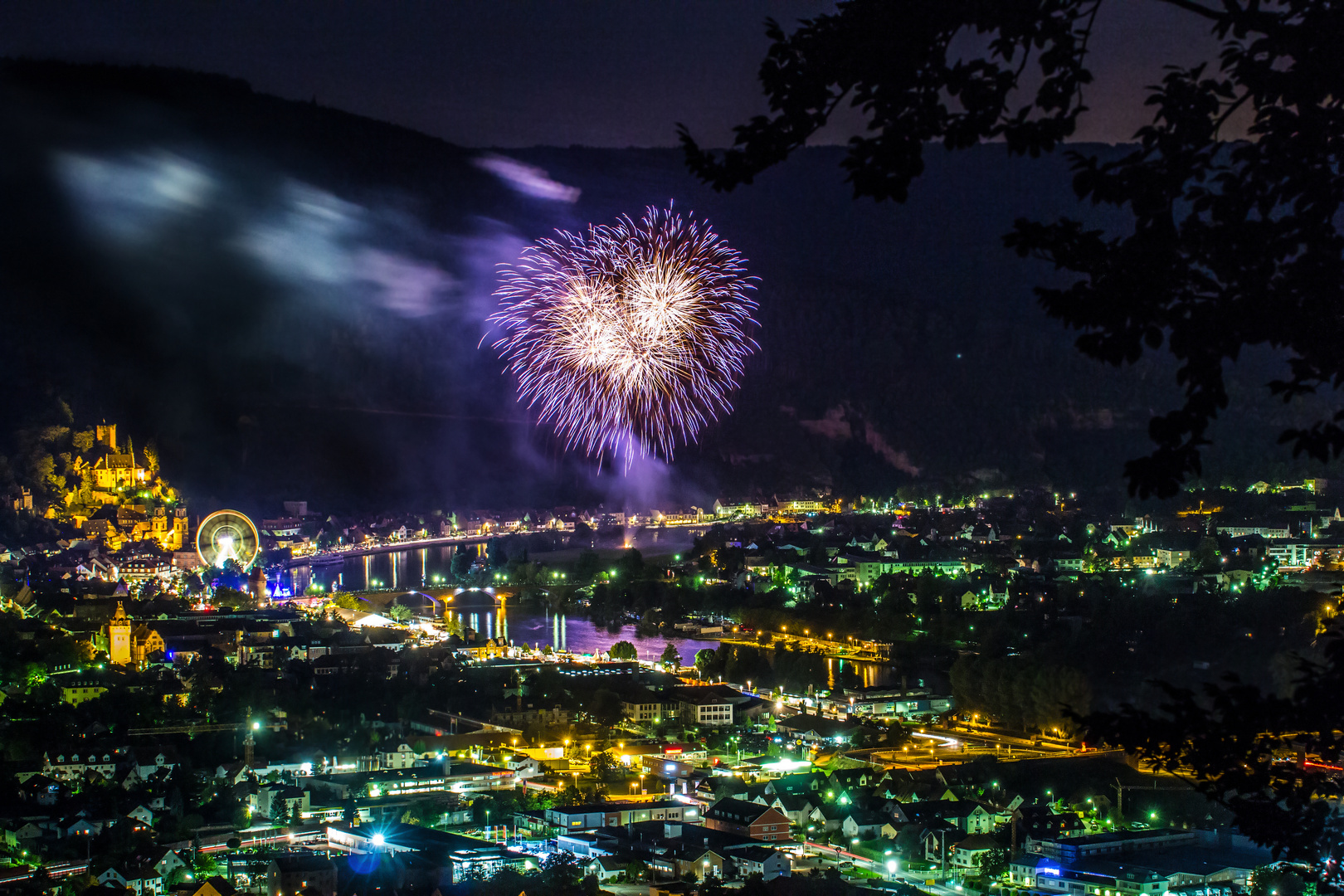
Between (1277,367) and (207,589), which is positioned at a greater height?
(1277,367)

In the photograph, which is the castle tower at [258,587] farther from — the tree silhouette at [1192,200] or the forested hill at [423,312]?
the tree silhouette at [1192,200]

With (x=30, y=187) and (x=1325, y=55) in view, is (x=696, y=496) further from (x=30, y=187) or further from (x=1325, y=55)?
(x=1325, y=55)

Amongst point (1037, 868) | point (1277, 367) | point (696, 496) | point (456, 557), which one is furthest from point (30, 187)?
point (1037, 868)

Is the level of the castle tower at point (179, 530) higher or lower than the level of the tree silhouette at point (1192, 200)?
higher

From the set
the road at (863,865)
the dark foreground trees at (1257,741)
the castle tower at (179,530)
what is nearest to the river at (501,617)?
the castle tower at (179,530)

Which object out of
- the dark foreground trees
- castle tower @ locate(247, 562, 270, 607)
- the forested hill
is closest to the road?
the dark foreground trees
